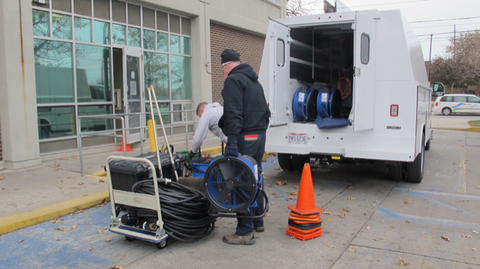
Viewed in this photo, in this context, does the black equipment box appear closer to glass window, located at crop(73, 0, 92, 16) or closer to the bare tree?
glass window, located at crop(73, 0, 92, 16)

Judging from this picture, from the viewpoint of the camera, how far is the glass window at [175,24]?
11.6 meters

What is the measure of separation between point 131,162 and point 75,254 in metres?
1.08

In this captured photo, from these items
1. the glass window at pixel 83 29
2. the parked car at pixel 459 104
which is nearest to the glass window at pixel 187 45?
the glass window at pixel 83 29

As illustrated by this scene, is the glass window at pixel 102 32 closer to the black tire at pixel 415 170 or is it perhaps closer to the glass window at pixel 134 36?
the glass window at pixel 134 36

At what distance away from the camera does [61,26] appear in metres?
8.68

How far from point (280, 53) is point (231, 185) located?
334 cm

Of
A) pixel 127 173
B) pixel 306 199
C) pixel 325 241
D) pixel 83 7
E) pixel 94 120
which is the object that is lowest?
pixel 325 241

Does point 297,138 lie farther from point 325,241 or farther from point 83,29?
point 83,29

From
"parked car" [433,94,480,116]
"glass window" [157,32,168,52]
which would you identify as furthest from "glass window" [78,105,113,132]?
"parked car" [433,94,480,116]

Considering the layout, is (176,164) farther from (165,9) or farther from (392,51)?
(165,9)

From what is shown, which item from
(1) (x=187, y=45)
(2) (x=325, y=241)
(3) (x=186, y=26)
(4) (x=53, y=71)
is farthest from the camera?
(1) (x=187, y=45)

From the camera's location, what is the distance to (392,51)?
617 centimetres

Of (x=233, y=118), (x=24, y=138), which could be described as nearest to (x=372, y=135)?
(x=233, y=118)

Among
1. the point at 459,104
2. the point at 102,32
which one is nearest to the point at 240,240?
the point at 102,32
